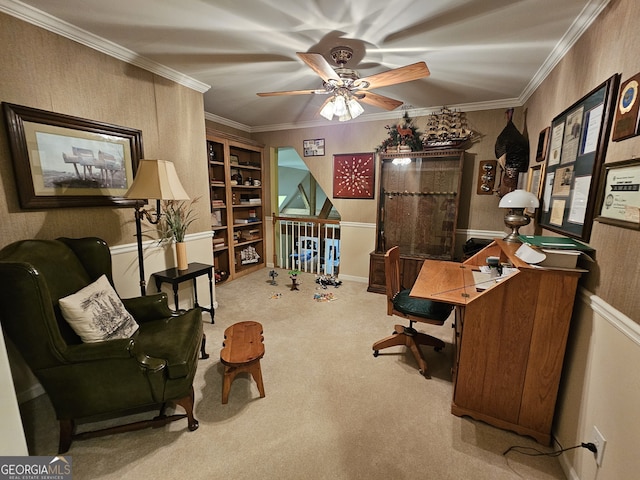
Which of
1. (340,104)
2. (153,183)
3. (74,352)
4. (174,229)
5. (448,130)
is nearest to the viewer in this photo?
(74,352)

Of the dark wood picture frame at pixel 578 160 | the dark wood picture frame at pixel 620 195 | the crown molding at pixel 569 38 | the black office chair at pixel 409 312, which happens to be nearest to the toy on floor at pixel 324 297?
the black office chair at pixel 409 312

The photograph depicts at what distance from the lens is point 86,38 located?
1943mm

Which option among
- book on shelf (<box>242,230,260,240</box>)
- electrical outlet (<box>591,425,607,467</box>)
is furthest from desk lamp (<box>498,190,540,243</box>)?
book on shelf (<box>242,230,260,240</box>)

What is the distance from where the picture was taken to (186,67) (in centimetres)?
244

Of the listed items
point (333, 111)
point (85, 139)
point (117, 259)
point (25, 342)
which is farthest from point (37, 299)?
point (333, 111)

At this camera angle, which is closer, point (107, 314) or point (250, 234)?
point (107, 314)

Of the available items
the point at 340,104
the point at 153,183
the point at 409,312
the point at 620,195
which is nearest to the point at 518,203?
the point at 620,195

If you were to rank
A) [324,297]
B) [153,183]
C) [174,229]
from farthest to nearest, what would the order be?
[324,297]
[174,229]
[153,183]

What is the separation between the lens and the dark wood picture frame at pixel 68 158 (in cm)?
172

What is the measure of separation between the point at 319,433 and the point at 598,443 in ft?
4.30

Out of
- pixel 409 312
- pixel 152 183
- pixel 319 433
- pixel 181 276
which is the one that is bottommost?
pixel 319 433

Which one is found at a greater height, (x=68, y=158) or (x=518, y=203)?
(x=68, y=158)

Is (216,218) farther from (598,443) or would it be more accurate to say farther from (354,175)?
(598,443)

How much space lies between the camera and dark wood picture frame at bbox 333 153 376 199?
395cm
